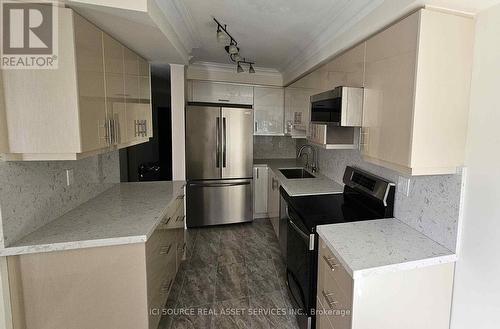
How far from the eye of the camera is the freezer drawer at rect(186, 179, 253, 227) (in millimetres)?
3568

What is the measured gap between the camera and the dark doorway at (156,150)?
4.26m

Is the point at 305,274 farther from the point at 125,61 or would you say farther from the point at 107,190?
the point at 125,61

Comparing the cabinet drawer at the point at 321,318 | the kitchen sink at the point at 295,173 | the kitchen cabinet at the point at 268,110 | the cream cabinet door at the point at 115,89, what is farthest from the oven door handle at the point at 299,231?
the kitchen cabinet at the point at 268,110

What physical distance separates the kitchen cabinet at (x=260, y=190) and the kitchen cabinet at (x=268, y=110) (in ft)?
2.10

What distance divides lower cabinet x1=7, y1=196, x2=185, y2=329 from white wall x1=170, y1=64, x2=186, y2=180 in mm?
1439

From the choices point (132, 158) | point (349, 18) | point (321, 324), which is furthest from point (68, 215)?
point (132, 158)

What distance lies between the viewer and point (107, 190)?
7.86 feet

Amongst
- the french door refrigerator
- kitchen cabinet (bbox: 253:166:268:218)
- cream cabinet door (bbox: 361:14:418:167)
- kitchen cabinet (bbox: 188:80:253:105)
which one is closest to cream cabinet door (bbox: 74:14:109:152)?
cream cabinet door (bbox: 361:14:418:167)

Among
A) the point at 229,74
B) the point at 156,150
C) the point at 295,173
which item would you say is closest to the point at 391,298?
the point at 295,173

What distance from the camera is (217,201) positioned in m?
3.64

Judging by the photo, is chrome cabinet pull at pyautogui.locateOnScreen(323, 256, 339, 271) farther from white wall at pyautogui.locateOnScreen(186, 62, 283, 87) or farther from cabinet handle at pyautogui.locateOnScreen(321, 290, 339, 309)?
white wall at pyautogui.locateOnScreen(186, 62, 283, 87)

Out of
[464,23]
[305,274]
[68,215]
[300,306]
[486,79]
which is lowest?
[300,306]

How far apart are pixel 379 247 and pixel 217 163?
2.54 m

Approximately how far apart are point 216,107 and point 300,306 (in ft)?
8.48
